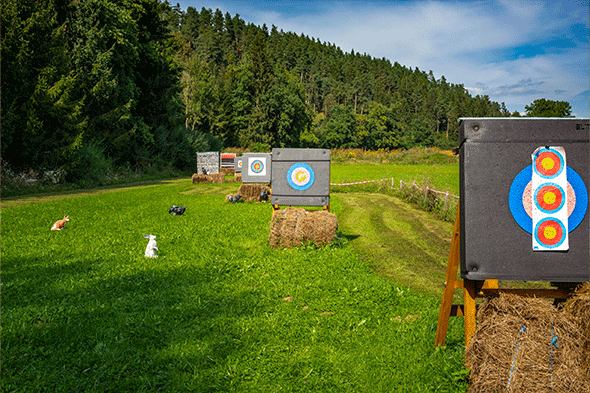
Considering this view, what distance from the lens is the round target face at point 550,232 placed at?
3041mm

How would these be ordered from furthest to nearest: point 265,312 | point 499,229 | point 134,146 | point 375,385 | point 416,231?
point 134,146
point 416,231
point 265,312
point 375,385
point 499,229

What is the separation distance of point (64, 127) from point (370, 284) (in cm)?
2369

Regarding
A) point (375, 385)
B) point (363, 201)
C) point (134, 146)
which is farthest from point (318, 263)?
point (134, 146)

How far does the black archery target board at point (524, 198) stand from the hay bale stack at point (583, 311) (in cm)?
15

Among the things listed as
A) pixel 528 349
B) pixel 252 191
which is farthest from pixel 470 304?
pixel 252 191

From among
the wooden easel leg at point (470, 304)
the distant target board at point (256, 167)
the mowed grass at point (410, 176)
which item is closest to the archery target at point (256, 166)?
the distant target board at point (256, 167)

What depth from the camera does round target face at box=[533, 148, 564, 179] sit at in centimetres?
304

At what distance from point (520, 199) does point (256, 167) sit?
19.6 m

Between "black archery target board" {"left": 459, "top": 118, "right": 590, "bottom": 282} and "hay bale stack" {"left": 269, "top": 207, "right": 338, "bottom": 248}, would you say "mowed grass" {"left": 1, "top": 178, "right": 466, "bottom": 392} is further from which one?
"black archery target board" {"left": 459, "top": 118, "right": 590, "bottom": 282}

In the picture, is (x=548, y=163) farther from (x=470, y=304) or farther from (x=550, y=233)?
(x=470, y=304)

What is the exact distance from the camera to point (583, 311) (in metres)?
2.87

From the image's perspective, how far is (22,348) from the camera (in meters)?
4.14

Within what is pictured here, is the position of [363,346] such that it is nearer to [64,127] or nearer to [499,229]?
[499,229]

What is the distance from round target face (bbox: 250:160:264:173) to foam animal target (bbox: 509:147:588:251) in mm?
19499
